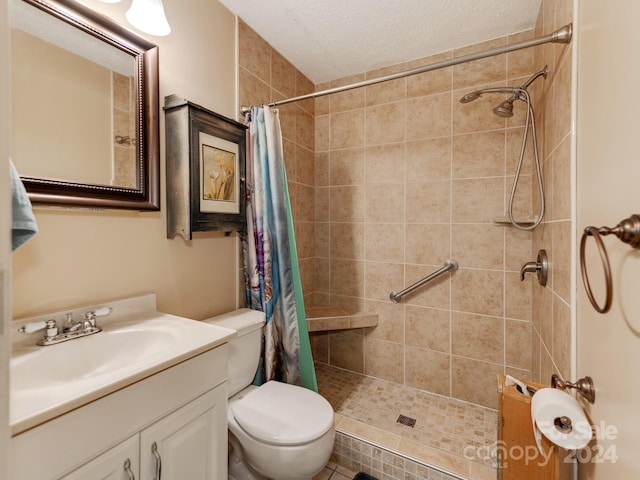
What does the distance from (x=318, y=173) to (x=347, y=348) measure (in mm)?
1451

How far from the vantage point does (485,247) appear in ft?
5.97

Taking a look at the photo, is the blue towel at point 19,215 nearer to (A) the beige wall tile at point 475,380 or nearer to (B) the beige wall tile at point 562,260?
(B) the beige wall tile at point 562,260

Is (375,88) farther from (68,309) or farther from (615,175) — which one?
(68,309)

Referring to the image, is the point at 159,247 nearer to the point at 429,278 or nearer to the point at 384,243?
the point at 384,243

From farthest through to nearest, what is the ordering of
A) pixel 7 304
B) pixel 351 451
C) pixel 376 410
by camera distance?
1. pixel 376 410
2. pixel 351 451
3. pixel 7 304

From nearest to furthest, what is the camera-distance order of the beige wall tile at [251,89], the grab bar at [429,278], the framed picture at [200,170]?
the framed picture at [200,170] < the beige wall tile at [251,89] < the grab bar at [429,278]

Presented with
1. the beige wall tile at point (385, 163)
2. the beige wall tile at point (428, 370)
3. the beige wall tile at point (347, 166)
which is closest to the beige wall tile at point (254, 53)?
the beige wall tile at point (347, 166)

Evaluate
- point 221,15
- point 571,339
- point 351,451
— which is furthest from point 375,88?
point 351,451

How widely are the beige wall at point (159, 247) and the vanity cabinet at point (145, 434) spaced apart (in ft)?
1.57

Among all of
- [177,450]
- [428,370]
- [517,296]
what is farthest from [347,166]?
[177,450]

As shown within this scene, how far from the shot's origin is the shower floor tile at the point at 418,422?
140 cm

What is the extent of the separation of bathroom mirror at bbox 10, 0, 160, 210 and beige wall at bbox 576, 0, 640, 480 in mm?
1474

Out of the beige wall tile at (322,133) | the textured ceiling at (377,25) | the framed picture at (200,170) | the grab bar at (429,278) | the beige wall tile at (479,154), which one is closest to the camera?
the framed picture at (200,170)

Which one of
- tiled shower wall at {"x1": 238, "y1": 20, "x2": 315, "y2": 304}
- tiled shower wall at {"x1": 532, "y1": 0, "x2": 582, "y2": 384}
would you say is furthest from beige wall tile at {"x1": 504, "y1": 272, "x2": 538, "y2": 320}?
tiled shower wall at {"x1": 238, "y1": 20, "x2": 315, "y2": 304}
